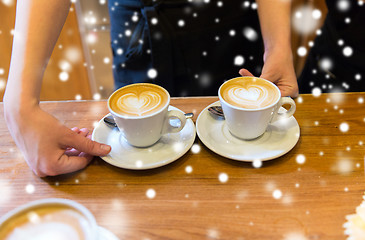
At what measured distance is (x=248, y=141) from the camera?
0.84 metres

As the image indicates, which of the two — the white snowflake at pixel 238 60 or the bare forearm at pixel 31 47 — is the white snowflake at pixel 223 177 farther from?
the white snowflake at pixel 238 60

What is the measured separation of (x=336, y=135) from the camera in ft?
2.81

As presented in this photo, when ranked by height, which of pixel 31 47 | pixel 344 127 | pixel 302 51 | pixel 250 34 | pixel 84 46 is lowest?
pixel 302 51

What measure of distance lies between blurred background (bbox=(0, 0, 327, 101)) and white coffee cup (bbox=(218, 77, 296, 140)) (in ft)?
4.86

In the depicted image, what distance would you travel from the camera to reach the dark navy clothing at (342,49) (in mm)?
1231

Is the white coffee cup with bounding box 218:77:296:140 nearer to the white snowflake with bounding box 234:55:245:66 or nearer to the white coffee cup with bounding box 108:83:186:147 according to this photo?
the white coffee cup with bounding box 108:83:186:147

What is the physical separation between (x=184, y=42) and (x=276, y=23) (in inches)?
14.3

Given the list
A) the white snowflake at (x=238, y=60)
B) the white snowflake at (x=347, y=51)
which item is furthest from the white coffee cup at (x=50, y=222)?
the white snowflake at (x=347, y=51)

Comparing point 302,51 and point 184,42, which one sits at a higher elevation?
point 184,42

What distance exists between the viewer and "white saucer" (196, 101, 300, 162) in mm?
784

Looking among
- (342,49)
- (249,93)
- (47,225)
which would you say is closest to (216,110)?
(249,93)

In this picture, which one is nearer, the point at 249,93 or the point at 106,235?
the point at 106,235

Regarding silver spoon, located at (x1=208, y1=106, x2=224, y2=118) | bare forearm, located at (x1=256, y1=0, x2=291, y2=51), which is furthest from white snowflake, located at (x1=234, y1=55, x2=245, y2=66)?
silver spoon, located at (x1=208, y1=106, x2=224, y2=118)

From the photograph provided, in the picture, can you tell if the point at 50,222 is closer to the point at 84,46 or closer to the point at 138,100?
the point at 138,100
